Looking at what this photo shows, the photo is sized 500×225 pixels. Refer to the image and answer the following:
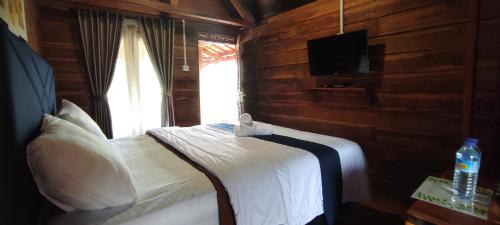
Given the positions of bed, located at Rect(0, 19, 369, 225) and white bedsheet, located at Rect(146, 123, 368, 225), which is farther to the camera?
white bedsheet, located at Rect(146, 123, 368, 225)

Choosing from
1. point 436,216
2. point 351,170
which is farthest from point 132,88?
point 436,216

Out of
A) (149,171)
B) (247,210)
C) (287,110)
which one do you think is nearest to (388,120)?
(287,110)

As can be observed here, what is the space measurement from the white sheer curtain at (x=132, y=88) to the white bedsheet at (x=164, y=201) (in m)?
1.88

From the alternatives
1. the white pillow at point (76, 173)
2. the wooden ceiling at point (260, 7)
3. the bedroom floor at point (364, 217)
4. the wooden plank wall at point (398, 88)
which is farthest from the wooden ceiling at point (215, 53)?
the white pillow at point (76, 173)

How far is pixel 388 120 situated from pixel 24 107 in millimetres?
2970

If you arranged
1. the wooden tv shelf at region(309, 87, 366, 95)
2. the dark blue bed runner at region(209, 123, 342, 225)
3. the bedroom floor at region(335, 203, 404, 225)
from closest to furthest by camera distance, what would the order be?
the dark blue bed runner at region(209, 123, 342, 225) < the bedroom floor at region(335, 203, 404, 225) < the wooden tv shelf at region(309, 87, 366, 95)

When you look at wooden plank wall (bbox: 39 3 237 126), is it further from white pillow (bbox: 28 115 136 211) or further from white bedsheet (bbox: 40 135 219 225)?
white pillow (bbox: 28 115 136 211)

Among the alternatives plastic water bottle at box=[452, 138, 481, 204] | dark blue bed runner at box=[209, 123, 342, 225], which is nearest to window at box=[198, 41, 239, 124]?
dark blue bed runner at box=[209, 123, 342, 225]

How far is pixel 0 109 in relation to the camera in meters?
0.87

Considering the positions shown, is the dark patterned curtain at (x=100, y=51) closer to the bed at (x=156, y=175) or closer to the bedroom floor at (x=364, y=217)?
the bed at (x=156, y=175)

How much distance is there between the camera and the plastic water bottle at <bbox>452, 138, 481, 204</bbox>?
123 cm

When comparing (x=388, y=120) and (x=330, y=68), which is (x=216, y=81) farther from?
(x=388, y=120)

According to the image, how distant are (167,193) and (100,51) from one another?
105 inches

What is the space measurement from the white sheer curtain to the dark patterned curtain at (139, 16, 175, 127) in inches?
4.1
